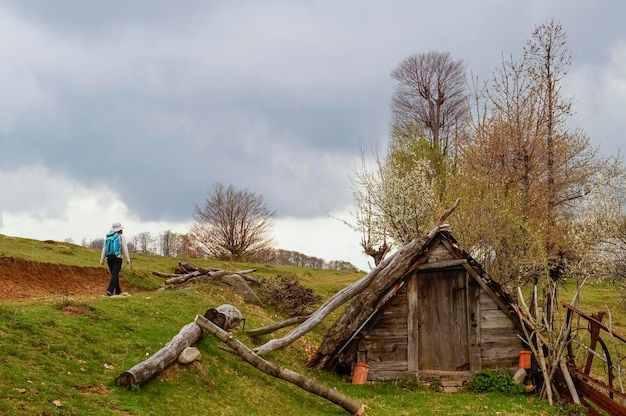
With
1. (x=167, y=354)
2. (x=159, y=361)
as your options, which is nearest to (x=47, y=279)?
(x=167, y=354)

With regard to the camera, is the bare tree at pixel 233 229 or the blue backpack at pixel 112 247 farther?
the bare tree at pixel 233 229

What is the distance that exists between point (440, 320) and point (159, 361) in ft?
27.3

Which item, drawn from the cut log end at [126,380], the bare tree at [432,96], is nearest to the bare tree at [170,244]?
the bare tree at [432,96]

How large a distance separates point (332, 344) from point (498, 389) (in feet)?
14.7

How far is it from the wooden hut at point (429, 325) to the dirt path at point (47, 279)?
29.4 ft

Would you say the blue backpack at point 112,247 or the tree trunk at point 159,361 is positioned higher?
→ the blue backpack at point 112,247

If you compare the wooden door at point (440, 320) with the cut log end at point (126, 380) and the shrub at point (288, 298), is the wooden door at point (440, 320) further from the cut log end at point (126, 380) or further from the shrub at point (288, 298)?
the cut log end at point (126, 380)

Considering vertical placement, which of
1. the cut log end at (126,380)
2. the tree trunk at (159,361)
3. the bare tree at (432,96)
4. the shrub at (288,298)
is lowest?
the cut log end at (126,380)

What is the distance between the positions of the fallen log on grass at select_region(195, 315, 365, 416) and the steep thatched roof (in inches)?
122

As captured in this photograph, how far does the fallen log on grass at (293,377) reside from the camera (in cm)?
1123

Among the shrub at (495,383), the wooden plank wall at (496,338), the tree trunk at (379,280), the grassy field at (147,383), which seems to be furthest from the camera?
the wooden plank wall at (496,338)

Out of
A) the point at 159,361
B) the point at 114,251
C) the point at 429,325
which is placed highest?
the point at 114,251

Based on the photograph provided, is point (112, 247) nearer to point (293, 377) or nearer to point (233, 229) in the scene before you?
point (293, 377)

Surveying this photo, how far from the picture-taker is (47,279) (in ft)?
62.8
